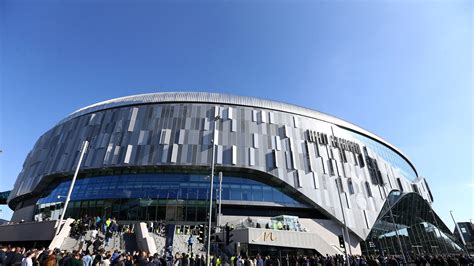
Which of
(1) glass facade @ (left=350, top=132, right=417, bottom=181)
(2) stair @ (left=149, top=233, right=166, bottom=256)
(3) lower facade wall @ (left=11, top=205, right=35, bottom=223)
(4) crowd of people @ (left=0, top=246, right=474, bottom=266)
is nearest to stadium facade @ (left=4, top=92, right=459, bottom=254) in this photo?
(3) lower facade wall @ (left=11, top=205, right=35, bottom=223)

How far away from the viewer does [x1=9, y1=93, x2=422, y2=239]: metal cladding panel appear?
124ft

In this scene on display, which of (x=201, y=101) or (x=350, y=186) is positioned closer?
(x=350, y=186)

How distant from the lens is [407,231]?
42344mm

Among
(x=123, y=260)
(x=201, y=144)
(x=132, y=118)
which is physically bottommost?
(x=123, y=260)

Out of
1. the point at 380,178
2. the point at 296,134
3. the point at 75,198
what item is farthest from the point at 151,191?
the point at 380,178

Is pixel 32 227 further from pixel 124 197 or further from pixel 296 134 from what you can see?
pixel 296 134

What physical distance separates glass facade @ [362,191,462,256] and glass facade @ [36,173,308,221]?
14.3 m

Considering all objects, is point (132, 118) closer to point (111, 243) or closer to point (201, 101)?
point (201, 101)

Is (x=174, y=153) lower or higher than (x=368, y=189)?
higher

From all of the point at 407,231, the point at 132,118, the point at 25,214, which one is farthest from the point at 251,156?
the point at 25,214

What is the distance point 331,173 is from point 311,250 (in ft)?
52.4

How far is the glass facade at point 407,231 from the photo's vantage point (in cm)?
3871

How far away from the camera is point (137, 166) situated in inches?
1463

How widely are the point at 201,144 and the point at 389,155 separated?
139ft
